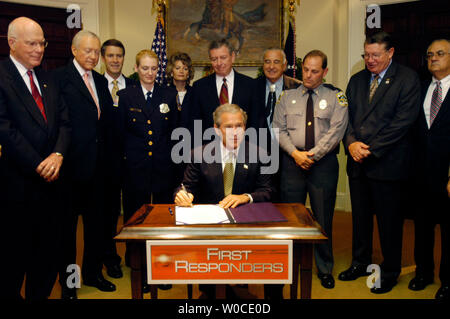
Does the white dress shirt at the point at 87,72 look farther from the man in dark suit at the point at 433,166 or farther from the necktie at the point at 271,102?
the man in dark suit at the point at 433,166

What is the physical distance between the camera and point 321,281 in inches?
127

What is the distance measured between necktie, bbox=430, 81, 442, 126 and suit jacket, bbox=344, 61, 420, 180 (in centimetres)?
11

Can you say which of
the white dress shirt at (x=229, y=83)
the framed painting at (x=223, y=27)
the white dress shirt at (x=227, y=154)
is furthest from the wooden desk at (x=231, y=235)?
the framed painting at (x=223, y=27)

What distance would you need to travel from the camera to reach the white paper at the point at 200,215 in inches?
75.7

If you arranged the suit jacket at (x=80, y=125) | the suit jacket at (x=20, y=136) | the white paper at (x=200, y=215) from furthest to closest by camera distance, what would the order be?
the suit jacket at (x=80, y=125) < the suit jacket at (x=20, y=136) < the white paper at (x=200, y=215)

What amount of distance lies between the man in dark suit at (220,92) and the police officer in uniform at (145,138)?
28 cm

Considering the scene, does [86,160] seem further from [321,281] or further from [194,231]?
[321,281]

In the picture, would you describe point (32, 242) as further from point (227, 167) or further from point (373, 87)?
point (373, 87)

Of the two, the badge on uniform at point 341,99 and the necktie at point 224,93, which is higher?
the necktie at point 224,93

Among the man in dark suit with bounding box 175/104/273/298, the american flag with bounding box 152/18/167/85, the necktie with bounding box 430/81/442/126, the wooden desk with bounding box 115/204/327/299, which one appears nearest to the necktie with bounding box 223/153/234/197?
the man in dark suit with bounding box 175/104/273/298

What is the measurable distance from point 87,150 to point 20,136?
0.56 m

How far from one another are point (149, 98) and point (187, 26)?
3.13 meters
